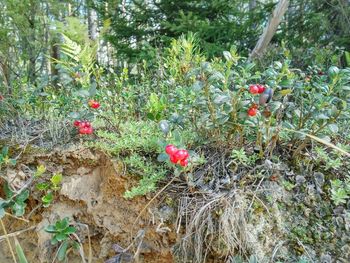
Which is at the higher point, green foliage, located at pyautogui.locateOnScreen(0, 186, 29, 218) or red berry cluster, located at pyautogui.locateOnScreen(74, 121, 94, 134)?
red berry cluster, located at pyautogui.locateOnScreen(74, 121, 94, 134)

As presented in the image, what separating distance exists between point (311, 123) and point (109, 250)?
1341 millimetres

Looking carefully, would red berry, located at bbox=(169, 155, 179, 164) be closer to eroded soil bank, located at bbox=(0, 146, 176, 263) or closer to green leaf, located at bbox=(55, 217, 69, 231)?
eroded soil bank, located at bbox=(0, 146, 176, 263)

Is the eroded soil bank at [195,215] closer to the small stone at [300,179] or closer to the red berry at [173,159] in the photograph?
the small stone at [300,179]

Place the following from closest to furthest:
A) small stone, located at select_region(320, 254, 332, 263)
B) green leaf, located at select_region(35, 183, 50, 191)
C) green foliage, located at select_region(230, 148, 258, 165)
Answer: small stone, located at select_region(320, 254, 332, 263)
green foliage, located at select_region(230, 148, 258, 165)
green leaf, located at select_region(35, 183, 50, 191)

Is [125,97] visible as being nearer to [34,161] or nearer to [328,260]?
[34,161]

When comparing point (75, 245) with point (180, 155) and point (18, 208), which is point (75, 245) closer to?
point (18, 208)

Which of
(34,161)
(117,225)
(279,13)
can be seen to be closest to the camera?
(117,225)

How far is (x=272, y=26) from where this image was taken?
391 cm

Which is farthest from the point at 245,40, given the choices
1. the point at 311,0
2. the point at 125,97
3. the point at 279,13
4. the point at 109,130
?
the point at 109,130

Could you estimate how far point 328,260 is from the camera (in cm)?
143

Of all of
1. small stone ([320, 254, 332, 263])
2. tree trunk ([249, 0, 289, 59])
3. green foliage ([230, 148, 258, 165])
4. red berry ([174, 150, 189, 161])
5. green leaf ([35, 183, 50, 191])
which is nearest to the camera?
red berry ([174, 150, 189, 161])

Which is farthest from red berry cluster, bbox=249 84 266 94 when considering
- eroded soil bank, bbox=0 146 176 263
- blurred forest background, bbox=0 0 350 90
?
blurred forest background, bbox=0 0 350 90

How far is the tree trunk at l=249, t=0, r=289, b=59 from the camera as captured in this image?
379 cm

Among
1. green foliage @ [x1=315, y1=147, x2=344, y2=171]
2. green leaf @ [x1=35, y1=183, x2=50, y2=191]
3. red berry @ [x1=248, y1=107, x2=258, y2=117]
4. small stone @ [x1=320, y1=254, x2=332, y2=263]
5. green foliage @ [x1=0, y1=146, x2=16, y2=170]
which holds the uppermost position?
red berry @ [x1=248, y1=107, x2=258, y2=117]
